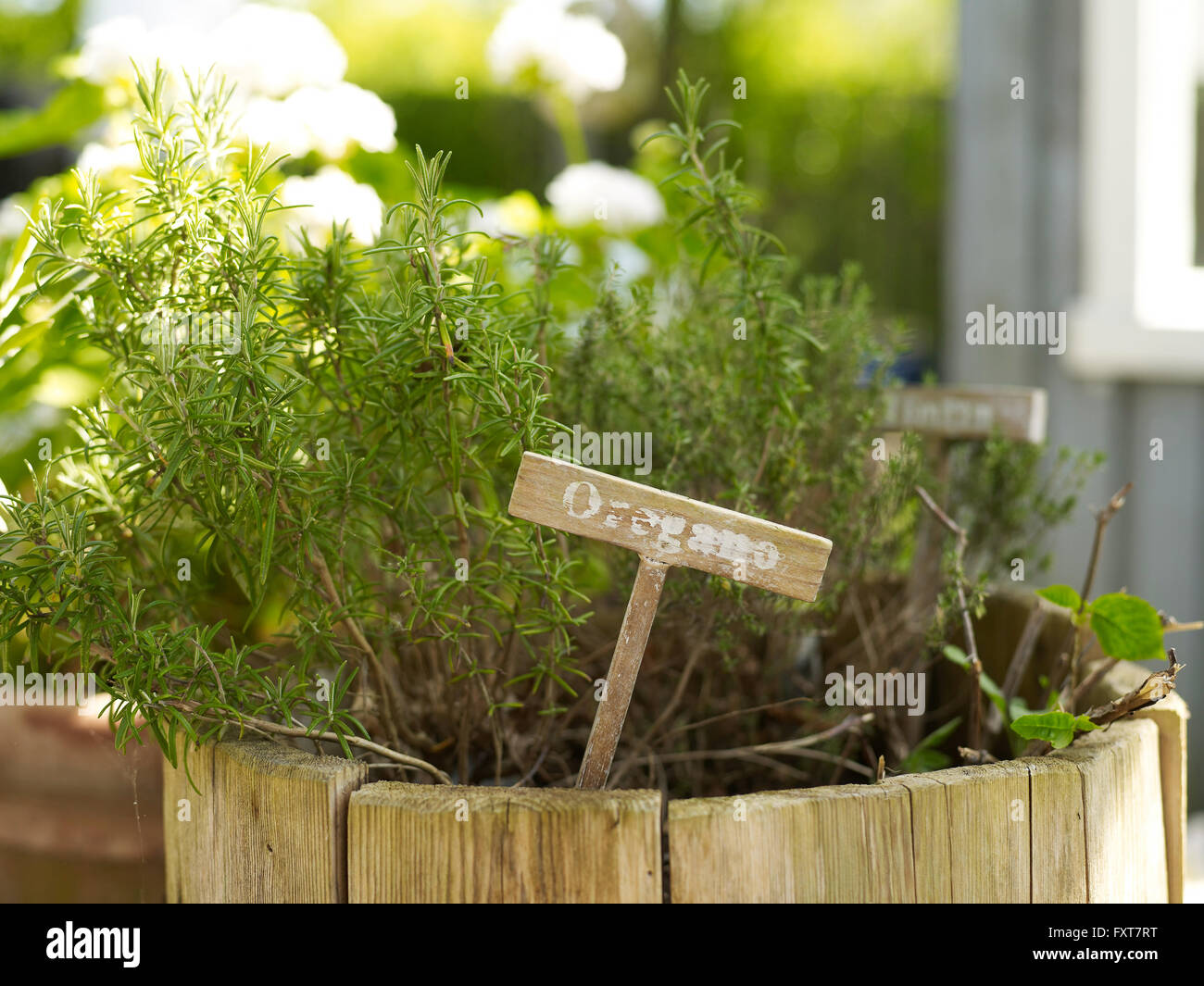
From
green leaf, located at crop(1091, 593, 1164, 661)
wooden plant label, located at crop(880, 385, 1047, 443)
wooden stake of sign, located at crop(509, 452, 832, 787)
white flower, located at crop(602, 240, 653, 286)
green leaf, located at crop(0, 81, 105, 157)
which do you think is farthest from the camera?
white flower, located at crop(602, 240, 653, 286)

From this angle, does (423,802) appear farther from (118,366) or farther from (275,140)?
(275,140)

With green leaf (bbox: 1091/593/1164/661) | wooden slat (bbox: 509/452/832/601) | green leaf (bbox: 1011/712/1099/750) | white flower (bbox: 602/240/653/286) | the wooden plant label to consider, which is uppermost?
white flower (bbox: 602/240/653/286)

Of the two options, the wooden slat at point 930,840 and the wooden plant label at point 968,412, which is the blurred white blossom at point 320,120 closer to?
the wooden plant label at point 968,412

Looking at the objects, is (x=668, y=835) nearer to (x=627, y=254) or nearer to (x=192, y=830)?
(x=192, y=830)

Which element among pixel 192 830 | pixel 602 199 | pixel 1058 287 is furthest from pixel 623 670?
pixel 1058 287

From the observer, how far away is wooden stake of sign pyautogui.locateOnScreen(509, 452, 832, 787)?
55cm

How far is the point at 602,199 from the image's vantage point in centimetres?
122

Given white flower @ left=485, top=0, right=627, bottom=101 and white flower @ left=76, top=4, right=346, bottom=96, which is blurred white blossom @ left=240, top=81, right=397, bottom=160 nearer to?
white flower @ left=76, top=4, right=346, bottom=96

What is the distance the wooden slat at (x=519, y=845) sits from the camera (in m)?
0.56

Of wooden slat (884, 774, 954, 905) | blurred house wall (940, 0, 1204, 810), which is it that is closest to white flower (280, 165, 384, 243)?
wooden slat (884, 774, 954, 905)

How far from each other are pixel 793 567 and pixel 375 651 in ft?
1.13

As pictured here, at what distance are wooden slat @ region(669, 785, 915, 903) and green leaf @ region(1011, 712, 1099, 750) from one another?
0.35ft

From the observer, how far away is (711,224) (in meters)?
0.74

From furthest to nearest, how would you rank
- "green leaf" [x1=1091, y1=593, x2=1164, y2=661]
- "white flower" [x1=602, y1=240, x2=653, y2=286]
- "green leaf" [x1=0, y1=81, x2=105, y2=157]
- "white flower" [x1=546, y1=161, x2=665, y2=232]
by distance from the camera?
"white flower" [x1=602, y1=240, x2=653, y2=286] → "white flower" [x1=546, y1=161, x2=665, y2=232] → "green leaf" [x1=0, y1=81, x2=105, y2=157] → "green leaf" [x1=1091, y1=593, x2=1164, y2=661]
